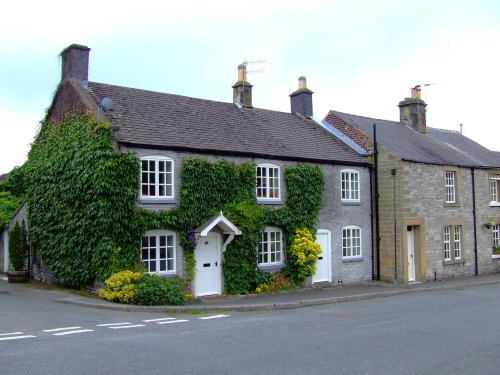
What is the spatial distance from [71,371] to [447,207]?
21.2 m

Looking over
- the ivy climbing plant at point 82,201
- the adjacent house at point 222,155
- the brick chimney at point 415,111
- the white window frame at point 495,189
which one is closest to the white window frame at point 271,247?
the adjacent house at point 222,155

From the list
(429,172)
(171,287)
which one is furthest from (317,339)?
(429,172)

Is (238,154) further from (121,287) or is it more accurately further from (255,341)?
(255,341)

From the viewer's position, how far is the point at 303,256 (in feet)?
67.1

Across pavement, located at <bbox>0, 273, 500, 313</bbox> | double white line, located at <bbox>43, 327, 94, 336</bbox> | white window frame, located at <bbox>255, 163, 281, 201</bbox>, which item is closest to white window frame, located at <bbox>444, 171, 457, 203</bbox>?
pavement, located at <bbox>0, 273, 500, 313</bbox>

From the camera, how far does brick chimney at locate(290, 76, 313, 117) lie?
89.2ft

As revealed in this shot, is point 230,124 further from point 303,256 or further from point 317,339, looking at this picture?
point 317,339

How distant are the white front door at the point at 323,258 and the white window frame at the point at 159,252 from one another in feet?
21.7

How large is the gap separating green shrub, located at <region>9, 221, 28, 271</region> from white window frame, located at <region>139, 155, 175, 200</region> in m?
8.25

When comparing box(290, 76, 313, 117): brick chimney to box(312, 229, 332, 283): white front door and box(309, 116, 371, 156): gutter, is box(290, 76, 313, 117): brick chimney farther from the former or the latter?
box(312, 229, 332, 283): white front door

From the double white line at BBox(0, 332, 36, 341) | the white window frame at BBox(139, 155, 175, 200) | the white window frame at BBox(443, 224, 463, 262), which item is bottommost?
the double white line at BBox(0, 332, 36, 341)

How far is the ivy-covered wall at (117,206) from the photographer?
1688cm

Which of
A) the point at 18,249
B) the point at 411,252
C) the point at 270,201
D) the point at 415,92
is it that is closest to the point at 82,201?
the point at 18,249

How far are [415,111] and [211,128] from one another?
14.5 m
